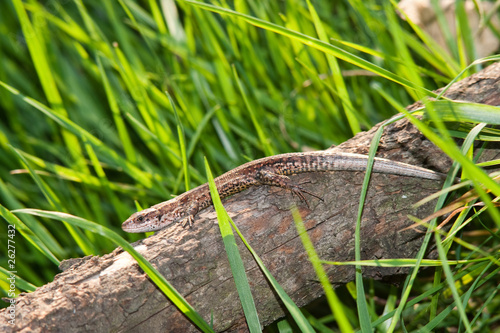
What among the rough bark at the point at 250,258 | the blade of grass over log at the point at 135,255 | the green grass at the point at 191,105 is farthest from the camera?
the green grass at the point at 191,105

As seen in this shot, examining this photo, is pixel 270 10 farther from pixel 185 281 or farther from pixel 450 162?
pixel 185 281

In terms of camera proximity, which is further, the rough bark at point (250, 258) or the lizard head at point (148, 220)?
the lizard head at point (148, 220)

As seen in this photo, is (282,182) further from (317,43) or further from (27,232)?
(27,232)

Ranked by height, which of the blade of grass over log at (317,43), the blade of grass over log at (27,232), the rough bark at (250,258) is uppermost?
the blade of grass over log at (317,43)

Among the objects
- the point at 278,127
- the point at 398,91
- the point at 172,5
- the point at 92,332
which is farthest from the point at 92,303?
the point at 172,5

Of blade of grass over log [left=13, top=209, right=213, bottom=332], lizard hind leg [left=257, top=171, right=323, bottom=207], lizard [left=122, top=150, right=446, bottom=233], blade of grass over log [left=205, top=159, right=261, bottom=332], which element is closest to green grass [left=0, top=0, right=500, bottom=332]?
lizard [left=122, top=150, right=446, bottom=233]

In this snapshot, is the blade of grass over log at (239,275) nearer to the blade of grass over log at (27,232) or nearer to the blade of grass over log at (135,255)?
the blade of grass over log at (135,255)

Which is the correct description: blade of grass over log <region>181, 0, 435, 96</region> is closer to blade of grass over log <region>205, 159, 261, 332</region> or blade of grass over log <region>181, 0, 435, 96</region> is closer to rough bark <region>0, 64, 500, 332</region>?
rough bark <region>0, 64, 500, 332</region>

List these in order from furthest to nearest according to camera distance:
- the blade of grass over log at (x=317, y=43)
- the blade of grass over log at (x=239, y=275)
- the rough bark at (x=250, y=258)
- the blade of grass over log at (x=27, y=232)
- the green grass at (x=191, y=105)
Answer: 1. the green grass at (x=191, y=105)
2. the blade of grass over log at (x=27, y=232)
3. the blade of grass over log at (x=317, y=43)
4. the rough bark at (x=250, y=258)
5. the blade of grass over log at (x=239, y=275)

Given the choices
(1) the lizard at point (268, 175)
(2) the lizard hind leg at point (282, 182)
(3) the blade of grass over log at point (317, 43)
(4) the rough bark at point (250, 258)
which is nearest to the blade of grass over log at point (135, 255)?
(4) the rough bark at point (250, 258)
